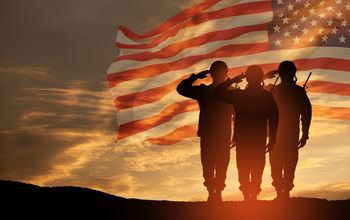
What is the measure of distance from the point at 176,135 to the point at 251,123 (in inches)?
172

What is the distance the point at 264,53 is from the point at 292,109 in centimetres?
294

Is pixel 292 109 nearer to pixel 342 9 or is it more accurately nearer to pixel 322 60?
pixel 322 60

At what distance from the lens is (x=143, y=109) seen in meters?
14.6

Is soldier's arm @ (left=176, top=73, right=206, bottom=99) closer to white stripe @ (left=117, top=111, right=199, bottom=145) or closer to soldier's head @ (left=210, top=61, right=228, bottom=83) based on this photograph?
soldier's head @ (left=210, top=61, right=228, bottom=83)

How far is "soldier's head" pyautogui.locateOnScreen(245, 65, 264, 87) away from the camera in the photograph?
9.94 m

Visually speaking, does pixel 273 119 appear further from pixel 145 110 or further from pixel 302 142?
pixel 145 110

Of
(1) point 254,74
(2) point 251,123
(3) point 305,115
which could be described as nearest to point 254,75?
(1) point 254,74

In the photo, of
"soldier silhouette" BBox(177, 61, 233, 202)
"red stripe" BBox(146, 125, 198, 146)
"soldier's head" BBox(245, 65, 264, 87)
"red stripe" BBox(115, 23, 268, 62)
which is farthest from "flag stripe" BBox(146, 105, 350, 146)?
"soldier's head" BBox(245, 65, 264, 87)

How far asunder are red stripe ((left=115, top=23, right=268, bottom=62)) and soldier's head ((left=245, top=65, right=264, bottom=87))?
4082 millimetres

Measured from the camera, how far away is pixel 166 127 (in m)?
14.4

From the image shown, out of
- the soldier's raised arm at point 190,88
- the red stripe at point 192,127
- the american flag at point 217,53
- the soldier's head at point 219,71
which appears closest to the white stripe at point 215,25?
the american flag at point 217,53

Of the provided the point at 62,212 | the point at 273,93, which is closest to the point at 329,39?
the point at 273,93

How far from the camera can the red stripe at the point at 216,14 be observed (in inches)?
550

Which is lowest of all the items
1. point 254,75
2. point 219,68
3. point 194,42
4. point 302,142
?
point 302,142
